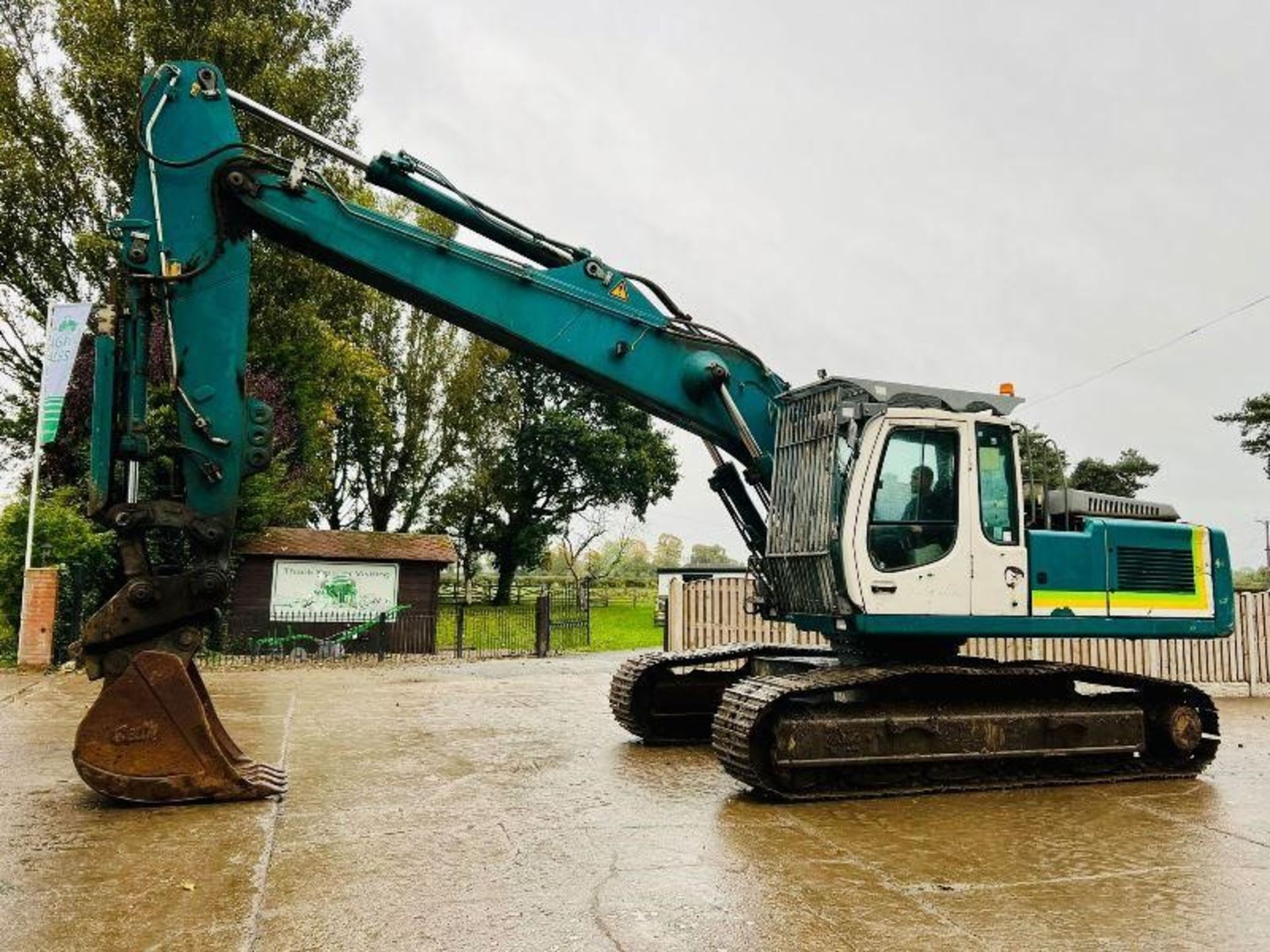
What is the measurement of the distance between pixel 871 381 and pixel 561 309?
2.09 metres

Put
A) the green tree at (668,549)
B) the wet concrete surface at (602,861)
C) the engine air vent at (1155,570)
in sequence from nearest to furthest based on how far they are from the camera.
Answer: the wet concrete surface at (602,861)
the engine air vent at (1155,570)
the green tree at (668,549)

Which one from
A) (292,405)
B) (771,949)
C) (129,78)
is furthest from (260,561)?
(771,949)

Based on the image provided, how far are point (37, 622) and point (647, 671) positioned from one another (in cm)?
1035

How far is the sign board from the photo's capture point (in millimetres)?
20328

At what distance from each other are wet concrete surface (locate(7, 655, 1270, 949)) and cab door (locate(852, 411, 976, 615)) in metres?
1.25

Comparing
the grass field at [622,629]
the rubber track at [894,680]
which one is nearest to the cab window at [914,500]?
the rubber track at [894,680]

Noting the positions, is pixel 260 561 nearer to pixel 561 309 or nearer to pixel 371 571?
pixel 371 571

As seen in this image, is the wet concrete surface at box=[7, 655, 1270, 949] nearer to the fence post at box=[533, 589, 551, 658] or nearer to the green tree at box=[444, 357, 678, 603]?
the fence post at box=[533, 589, 551, 658]

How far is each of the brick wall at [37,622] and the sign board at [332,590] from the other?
583cm

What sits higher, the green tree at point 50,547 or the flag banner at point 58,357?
the flag banner at point 58,357

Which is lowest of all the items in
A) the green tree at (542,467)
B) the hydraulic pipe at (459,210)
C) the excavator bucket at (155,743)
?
the excavator bucket at (155,743)

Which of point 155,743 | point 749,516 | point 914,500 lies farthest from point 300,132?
point 914,500

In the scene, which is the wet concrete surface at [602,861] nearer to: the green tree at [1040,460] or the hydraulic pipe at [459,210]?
the green tree at [1040,460]

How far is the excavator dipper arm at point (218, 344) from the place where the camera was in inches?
219
